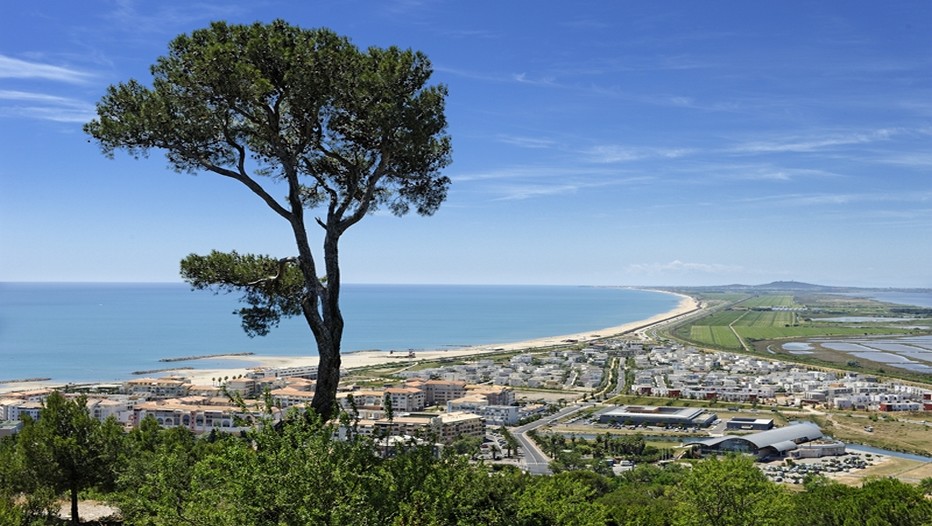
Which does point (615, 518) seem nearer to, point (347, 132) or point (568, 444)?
point (347, 132)

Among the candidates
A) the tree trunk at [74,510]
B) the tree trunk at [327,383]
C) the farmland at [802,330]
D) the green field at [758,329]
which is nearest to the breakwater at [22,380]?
the tree trunk at [74,510]

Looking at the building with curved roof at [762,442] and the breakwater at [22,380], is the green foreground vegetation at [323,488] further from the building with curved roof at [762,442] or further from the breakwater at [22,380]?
the breakwater at [22,380]

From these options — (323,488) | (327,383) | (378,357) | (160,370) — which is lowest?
(378,357)

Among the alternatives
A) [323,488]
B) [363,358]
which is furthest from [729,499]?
[363,358]

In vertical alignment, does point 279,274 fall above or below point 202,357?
above

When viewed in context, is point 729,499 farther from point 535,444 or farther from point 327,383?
point 535,444

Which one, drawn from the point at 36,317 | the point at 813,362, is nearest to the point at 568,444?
the point at 813,362

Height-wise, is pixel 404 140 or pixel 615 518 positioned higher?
pixel 404 140

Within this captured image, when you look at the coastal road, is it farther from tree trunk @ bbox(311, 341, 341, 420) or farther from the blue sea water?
the blue sea water
